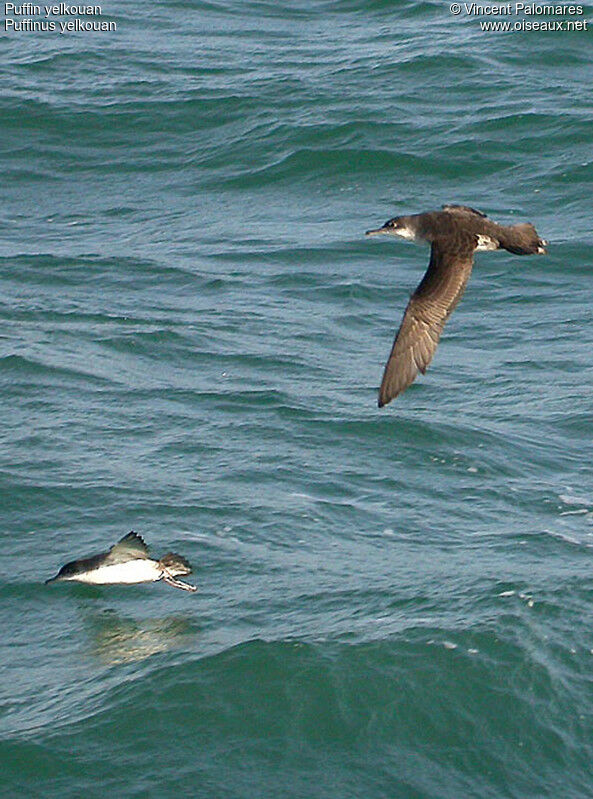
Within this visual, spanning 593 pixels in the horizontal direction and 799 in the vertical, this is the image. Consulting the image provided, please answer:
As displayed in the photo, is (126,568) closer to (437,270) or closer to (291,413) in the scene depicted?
(437,270)

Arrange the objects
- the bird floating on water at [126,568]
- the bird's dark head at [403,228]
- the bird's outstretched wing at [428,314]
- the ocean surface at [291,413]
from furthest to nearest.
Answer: the bird floating on water at [126,568] → the ocean surface at [291,413] → the bird's dark head at [403,228] → the bird's outstretched wing at [428,314]

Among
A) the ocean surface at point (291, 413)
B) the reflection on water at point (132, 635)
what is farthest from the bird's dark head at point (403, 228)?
the reflection on water at point (132, 635)

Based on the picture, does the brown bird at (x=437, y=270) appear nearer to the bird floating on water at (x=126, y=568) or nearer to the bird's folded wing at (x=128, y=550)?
the bird's folded wing at (x=128, y=550)

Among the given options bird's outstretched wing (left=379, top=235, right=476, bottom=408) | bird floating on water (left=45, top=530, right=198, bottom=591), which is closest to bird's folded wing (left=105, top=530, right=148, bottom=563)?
bird floating on water (left=45, top=530, right=198, bottom=591)

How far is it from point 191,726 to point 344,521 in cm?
327

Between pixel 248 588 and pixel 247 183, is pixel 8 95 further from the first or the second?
pixel 248 588

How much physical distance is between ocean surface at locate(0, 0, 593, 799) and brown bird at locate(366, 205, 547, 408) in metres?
2.74

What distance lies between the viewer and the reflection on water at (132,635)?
12492 millimetres

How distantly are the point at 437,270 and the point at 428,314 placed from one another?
42cm

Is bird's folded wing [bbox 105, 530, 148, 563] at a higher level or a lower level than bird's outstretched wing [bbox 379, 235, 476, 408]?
lower

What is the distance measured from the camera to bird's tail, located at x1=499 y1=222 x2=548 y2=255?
1062 centimetres

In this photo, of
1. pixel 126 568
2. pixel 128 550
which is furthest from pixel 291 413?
pixel 128 550

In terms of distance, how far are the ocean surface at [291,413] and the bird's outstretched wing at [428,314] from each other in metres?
2.70

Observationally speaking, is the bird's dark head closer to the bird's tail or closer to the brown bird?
the brown bird
